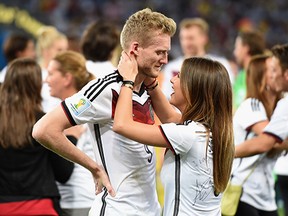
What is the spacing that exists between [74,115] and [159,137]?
1.44ft

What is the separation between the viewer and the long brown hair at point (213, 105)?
402cm

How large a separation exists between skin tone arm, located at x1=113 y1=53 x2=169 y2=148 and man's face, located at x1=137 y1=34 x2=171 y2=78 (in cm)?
6

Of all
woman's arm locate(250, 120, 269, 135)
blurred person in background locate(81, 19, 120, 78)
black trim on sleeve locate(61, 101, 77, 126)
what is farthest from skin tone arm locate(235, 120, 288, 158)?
blurred person in background locate(81, 19, 120, 78)

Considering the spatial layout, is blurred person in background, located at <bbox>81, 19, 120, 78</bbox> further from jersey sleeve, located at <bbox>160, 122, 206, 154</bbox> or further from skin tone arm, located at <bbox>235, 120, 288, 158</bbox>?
jersey sleeve, located at <bbox>160, 122, 206, 154</bbox>

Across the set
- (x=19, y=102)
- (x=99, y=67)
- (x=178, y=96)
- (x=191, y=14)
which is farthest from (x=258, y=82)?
(x=191, y=14)

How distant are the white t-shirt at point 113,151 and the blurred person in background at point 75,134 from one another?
4.14 feet

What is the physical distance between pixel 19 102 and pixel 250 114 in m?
1.57

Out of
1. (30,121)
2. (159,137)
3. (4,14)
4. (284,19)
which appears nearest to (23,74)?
(30,121)

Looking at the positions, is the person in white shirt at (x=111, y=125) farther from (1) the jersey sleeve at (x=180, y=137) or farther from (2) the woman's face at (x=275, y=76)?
(2) the woman's face at (x=275, y=76)

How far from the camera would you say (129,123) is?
3852 millimetres

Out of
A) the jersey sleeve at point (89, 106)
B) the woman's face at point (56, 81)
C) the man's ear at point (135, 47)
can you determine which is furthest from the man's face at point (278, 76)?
the jersey sleeve at point (89, 106)

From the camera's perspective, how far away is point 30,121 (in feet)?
16.3

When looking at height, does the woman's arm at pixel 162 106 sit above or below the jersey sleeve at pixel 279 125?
above

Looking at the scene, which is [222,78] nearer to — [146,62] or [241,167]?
[146,62]
